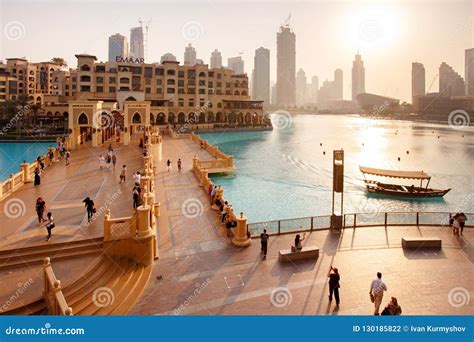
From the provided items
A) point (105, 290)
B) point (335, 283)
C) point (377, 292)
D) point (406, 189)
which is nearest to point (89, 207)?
point (105, 290)

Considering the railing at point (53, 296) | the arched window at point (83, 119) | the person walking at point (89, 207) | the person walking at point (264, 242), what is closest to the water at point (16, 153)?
the arched window at point (83, 119)

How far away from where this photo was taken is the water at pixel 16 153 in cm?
4747

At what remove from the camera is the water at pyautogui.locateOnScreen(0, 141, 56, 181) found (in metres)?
47.5

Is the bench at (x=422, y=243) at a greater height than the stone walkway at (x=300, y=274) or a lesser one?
greater

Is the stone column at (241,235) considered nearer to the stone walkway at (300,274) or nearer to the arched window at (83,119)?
the stone walkway at (300,274)

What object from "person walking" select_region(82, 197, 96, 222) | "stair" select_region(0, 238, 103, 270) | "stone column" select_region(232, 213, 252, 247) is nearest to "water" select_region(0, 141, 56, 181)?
"person walking" select_region(82, 197, 96, 222)

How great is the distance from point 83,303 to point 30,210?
940cm

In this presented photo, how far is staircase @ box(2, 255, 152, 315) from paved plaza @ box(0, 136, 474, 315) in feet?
1.15

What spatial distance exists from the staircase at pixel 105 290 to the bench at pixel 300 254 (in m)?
5.26

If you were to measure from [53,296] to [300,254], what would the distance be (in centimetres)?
907

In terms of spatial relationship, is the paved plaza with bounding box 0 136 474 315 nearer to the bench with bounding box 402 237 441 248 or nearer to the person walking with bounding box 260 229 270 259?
the person walking with bounding box 260 229 270 259

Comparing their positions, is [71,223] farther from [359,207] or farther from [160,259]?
[359,207]

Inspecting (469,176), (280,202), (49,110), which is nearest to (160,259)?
(280,202)

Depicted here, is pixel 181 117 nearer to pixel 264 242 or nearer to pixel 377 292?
pixel 264 242
